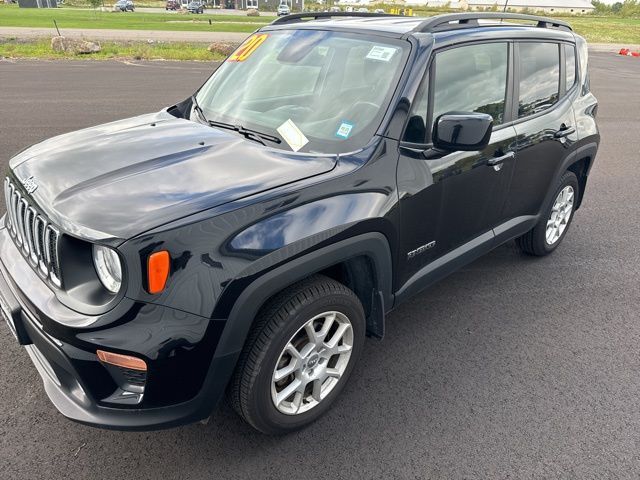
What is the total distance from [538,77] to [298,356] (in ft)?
8.60

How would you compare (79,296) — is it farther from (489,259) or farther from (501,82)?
(489,259)

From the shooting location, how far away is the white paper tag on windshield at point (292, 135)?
2.56m

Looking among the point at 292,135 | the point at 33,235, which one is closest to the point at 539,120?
the point at 292,135

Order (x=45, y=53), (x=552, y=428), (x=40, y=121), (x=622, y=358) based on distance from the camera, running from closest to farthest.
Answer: (x=552, y=428)
(x=622, y=358)
(x=40, y=121)
(x=45, y=53)

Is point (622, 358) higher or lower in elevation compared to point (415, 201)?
lower

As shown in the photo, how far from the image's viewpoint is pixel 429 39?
2639mm

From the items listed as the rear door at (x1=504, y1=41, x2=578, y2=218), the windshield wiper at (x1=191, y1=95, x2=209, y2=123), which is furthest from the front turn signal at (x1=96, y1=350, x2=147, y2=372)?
the rear door at (x1=504, y1=41, x2=578, y2=218)

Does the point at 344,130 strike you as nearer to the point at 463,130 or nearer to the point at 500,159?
the point at 463,130

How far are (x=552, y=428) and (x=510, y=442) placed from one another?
0.87ft

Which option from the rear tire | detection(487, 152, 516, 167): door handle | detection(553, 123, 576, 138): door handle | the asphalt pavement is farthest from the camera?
the rear tire

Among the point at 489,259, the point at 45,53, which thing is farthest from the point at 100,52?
the point at 489,259

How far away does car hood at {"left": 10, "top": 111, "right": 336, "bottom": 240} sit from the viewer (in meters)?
1.91

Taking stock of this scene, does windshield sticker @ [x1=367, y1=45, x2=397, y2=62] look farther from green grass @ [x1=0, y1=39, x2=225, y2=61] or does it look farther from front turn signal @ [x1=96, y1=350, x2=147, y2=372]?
green grass @ [x1=0, y1=39, x2=225, y2=61]

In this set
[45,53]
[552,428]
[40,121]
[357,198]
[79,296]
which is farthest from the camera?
[45,53]
